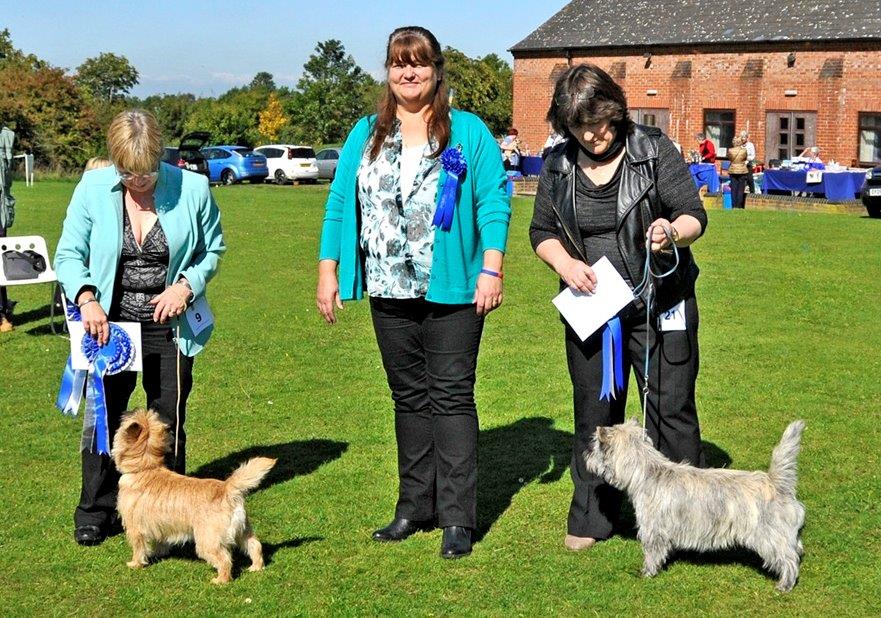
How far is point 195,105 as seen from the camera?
68.9 m

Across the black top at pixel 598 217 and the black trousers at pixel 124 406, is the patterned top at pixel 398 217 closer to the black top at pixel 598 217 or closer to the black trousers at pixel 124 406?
the black top at pixel 598 217

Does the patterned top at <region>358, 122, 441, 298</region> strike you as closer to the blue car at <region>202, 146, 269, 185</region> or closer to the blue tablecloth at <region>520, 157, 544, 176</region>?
the blue tablecloth at <region>520, 157, 544, 176</region>

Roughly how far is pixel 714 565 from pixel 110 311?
9.92ft

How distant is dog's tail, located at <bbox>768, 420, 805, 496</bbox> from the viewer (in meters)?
4.79

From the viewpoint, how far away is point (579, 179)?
200 inches

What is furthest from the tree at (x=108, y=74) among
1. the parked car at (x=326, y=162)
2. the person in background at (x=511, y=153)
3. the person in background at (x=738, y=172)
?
the person in background at (x=738, y=172)

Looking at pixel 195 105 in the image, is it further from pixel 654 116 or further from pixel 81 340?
pixel 81 340

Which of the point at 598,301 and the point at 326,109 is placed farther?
the point at 326,109

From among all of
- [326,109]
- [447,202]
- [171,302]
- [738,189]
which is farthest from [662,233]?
[326,109]

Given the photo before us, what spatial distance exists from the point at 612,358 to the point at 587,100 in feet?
3.86

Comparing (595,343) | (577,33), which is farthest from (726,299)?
(577,33)

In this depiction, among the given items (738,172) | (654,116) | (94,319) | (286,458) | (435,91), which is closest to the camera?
(435,91)

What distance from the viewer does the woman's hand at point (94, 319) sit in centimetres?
530

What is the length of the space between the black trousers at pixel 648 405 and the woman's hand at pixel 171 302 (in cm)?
180
